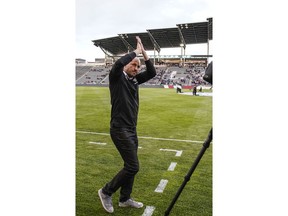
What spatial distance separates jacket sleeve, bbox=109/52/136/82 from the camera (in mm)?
2170

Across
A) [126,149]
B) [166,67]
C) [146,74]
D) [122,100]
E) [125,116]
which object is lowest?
[126,149]

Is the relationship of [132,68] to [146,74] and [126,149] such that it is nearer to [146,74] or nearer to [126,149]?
[146,74]

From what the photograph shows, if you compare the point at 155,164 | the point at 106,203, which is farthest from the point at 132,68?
the point at 155,164

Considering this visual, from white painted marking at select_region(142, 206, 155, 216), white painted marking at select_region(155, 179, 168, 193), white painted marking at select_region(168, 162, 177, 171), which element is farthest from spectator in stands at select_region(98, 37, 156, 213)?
white painted marking at select_region(168, 162, 177, 171)

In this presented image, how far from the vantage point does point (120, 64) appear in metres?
2.18

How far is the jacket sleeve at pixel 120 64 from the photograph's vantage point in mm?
2170

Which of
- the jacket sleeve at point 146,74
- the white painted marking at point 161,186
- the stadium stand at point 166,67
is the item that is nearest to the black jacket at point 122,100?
the jacket sleeve at point 146,74
